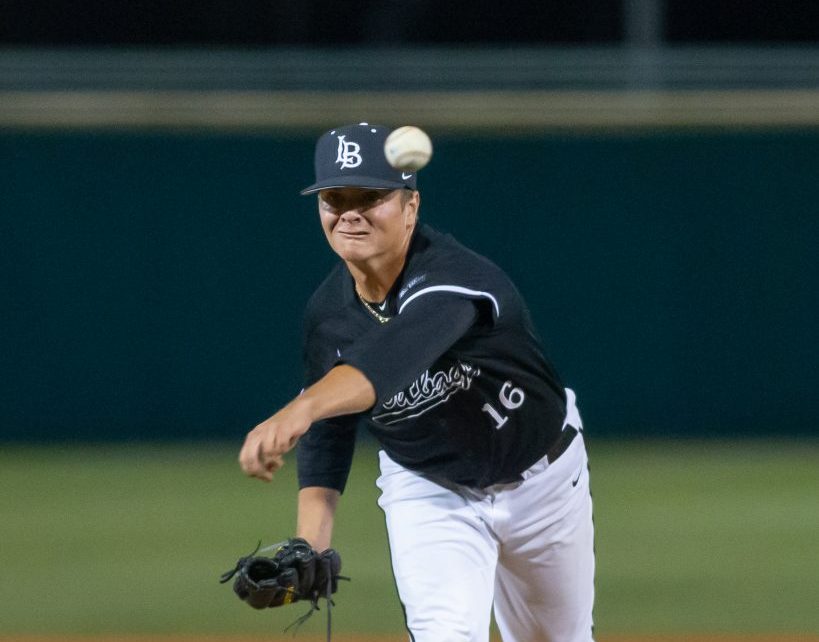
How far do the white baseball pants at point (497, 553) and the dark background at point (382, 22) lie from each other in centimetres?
815

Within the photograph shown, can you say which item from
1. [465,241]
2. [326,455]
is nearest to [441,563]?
[326,455]

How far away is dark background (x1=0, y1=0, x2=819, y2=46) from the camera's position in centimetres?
1211

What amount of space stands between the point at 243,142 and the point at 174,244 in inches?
31.6

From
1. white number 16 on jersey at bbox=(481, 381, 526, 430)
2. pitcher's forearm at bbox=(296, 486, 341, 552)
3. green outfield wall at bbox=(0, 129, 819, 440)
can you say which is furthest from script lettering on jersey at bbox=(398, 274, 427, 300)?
green outfield wall at bbox=(0, 129, 819, 440)

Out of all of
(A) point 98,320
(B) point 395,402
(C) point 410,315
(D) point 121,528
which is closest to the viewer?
(C) point 410,315

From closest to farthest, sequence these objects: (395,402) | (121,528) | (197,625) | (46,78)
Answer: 1. (395,402)
2. (197,625)
3. (121,528)
4. (46,78)

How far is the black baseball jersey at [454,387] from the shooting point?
3883mm

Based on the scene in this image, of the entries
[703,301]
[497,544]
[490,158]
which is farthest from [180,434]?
[497,544]

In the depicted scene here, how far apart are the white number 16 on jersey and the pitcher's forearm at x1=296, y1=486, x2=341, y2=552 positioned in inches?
19.0

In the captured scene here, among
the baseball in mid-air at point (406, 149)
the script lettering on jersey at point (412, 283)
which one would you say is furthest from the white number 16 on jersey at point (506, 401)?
the baseball in mid-air at point (406, 149)

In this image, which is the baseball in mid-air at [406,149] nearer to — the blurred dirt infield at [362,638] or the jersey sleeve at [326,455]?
the jersey sleeve at [326,455]

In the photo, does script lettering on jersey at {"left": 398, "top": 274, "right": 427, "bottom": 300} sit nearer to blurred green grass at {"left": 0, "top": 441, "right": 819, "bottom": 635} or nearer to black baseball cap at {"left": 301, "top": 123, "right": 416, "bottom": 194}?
black baseball cap at {"left": 301, "top": 123, "right": 416, "bottom": 194}

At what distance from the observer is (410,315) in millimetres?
3594

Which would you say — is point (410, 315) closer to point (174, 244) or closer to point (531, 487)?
point (531, 487)
